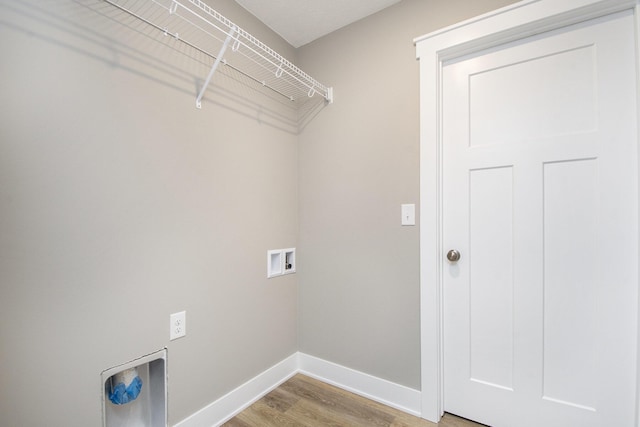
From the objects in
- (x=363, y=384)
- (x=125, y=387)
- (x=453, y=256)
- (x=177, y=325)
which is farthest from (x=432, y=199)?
(x=125, y=387)

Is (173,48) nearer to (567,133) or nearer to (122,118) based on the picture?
(122,118)

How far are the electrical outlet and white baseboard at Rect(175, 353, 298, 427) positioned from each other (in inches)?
16.6

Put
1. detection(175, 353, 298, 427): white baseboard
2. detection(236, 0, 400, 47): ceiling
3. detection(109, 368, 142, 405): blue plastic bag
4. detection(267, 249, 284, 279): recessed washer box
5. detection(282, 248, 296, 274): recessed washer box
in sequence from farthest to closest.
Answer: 1. detection(282, 248, 296, 274): recessed washer box
2. detection(267, 249, 284, 279): recessed washer box
3. detection(236, 0, 400, 47): ceiling
4. detection(175, 353, 298, 427): white baseboard
5. detection(109, 368, 142, 405): blue plastic bag

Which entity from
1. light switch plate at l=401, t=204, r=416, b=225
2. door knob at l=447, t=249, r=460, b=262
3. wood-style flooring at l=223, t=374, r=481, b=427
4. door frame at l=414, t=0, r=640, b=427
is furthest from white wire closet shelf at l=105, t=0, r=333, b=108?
wood-style flooring at l=223, t=374, r=481, b=427

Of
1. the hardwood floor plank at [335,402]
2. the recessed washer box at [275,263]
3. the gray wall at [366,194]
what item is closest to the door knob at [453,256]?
the gray wall at [366,194]

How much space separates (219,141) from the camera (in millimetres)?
1548

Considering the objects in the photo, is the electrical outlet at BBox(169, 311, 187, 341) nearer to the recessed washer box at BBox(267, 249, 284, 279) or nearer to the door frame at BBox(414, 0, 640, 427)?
the recessed washer box at BBox(267, 249, 284, 279)

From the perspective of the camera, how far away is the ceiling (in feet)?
5.43

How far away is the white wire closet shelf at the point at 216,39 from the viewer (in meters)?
1.21

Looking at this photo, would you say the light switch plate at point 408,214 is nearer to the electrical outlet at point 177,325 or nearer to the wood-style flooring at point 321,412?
the wood-style flooring at point 321,412

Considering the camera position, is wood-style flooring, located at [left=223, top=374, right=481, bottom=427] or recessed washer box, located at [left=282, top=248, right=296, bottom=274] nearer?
wood-style flooring, located at [left=223, top=374, right=481, bottom=427]

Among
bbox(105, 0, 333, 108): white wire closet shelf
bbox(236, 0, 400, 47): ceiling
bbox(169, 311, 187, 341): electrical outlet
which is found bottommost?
bbox(169, 311, 187, 341): electrical outlet

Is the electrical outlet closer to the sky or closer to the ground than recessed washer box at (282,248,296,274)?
closer to the ground

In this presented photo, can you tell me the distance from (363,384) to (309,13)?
7.71ft
